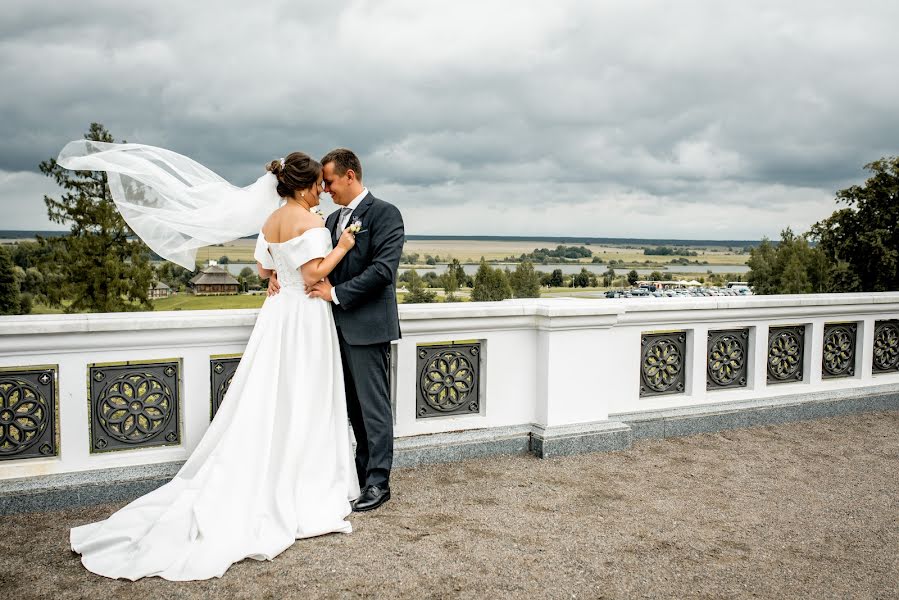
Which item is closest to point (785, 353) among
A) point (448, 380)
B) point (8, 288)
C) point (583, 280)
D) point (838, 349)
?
point (838, 349)

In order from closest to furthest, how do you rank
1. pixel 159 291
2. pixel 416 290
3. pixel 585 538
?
pixel 585 538
pixel 159 291
pixel 416 290

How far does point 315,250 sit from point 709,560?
113 inches

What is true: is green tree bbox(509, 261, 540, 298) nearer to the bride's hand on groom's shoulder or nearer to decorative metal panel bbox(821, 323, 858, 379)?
decorative metal panel bbox(821, 323, 858, 379)

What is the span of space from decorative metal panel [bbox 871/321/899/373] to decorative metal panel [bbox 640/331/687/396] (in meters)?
2.73

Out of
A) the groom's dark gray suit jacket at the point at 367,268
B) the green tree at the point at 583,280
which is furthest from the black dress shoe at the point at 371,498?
the green tree at the point at 583,280

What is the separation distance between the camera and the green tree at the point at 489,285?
161 ft

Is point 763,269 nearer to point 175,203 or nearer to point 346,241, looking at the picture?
point 346,241

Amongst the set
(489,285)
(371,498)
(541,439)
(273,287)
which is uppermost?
(273,287)

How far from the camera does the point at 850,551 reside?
13.0 feet

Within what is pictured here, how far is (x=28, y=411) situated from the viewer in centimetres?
438

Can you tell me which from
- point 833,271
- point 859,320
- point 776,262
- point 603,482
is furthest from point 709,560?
point 776,262

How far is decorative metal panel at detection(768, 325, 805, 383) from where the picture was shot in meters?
7.07

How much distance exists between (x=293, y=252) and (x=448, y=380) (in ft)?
5.89

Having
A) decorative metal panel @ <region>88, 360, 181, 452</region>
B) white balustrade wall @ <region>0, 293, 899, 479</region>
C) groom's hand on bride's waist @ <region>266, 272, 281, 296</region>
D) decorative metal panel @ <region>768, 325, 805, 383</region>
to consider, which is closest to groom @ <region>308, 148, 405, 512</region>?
groom's hand on bride's waist @ <region>266, 272, 281, 296</region>
